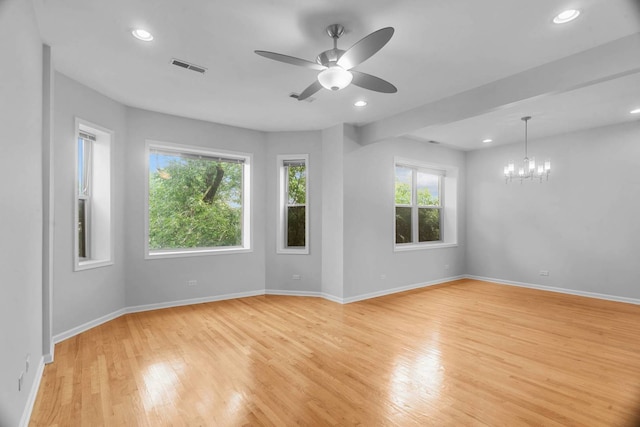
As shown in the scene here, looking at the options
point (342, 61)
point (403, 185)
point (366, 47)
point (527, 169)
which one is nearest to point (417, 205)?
point (403, 185)

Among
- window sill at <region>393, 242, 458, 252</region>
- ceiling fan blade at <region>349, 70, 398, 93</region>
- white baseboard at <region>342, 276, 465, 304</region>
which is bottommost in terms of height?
white baseboard at <region>342, 276, 465, 304</region>

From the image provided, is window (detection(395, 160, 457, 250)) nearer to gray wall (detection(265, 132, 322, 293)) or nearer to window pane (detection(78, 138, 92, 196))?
gray wall (detection(265, 132, 322, 293))

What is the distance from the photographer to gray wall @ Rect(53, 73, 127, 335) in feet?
11.0

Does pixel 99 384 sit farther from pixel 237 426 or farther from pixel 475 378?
pixel 475 378

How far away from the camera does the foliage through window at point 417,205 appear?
6246 millimetres

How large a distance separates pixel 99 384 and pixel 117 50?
2880 mm

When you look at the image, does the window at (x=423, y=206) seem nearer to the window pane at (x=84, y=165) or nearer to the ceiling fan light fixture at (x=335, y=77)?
the ceiling fan light fixture at (x=335, y=77)

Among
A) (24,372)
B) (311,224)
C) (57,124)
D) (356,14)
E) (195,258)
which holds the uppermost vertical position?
(356,14)

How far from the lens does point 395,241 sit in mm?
5926

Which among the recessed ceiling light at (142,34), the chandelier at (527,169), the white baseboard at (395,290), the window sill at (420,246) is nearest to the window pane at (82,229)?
the recessed ceiling light at (142,34)

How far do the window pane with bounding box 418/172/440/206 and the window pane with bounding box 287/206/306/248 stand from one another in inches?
107

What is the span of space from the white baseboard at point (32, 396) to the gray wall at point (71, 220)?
33.8 inches

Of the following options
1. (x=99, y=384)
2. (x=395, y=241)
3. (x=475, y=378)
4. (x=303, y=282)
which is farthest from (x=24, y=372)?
(x=395, y=241)

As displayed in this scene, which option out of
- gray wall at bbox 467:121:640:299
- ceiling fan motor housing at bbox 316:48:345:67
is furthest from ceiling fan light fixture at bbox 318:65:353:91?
gray wall at bbox 467:121:640:299
